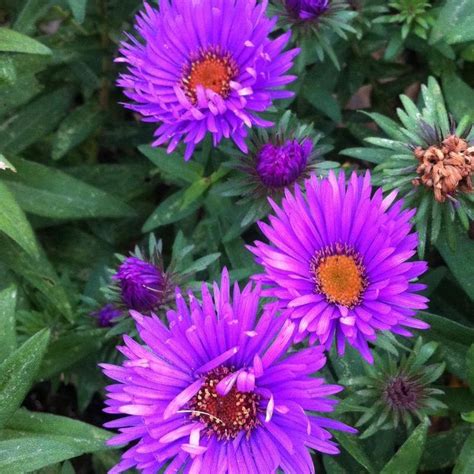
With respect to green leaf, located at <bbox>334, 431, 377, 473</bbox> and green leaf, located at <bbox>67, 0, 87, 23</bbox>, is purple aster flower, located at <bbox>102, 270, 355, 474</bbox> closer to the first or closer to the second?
green leaf, located at <bbox>334, 431, 377, 473</bbox>

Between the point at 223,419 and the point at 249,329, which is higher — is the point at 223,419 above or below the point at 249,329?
below

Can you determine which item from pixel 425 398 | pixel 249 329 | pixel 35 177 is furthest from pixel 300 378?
pixel 35 177

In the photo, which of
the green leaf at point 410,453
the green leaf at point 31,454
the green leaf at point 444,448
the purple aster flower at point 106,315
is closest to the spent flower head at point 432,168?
the green leaf at point 410,453

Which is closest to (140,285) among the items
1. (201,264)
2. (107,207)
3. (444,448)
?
(201,264)

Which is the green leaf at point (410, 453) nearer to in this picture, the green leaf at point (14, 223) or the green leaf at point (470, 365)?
the green leaf at point (470, 365)

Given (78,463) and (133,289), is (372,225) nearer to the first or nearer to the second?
(133,289)
